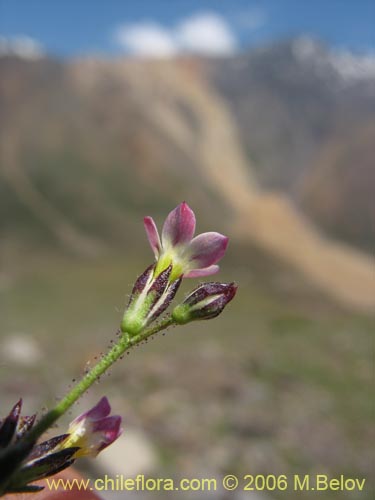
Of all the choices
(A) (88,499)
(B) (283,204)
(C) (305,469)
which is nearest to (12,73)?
(B) (283,204)

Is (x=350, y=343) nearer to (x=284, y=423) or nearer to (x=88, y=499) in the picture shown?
(x=284, y=423)

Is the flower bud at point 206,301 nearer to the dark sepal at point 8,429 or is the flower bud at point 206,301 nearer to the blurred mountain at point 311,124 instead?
the dark sepal at point 8,429

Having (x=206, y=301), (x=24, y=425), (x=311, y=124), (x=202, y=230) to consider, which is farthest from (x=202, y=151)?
(x=24, y=425)

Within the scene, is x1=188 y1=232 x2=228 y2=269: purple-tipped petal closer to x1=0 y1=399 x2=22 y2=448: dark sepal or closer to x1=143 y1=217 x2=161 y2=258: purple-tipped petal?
x1=143 y1=217 x2=161 y2=258: purple-tipped petal

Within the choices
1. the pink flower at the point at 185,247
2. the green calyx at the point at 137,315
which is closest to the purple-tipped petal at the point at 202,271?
the pink flower at the point at 185,247

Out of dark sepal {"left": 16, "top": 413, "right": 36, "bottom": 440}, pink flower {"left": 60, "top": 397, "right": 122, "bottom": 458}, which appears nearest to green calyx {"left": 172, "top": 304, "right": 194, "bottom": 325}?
pink flower {"left": 60, "top": 397, "right": 122, "bottom": 458}
